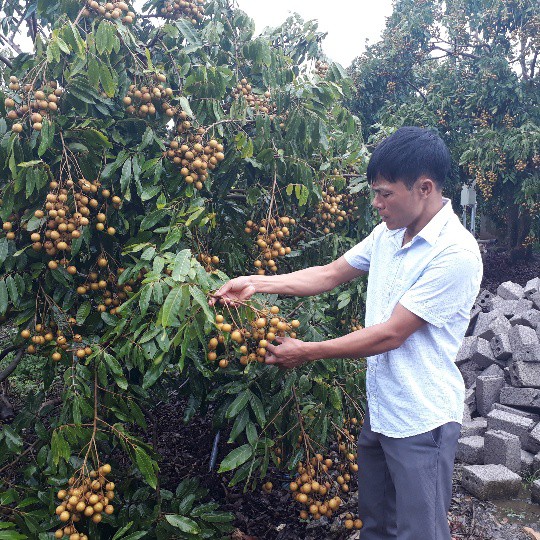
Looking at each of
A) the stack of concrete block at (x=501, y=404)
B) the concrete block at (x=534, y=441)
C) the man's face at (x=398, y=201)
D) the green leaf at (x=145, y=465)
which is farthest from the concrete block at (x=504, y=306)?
the green leaf at (x=145, y=465)

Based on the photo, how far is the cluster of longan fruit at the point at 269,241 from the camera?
266cm

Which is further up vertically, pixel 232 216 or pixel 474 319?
pixel 232 216

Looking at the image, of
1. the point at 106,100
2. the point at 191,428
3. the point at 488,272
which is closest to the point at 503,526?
the point at 191,428

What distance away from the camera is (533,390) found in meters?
4.41

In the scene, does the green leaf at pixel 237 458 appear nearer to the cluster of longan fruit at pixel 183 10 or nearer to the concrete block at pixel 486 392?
the cluster of longan fruit at pixel 183 10

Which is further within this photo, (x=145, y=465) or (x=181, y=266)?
(x=145, y=465)

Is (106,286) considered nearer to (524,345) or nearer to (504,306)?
(524,345)

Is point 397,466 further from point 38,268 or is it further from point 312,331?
point 38,268

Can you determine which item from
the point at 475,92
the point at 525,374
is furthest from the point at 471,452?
the point at 475,92

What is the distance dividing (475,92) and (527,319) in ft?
18.8

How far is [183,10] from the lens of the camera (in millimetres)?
2779

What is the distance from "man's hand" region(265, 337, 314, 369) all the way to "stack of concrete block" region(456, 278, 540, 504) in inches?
80.5

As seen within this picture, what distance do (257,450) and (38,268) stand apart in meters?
1.14

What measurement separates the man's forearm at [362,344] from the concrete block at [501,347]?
3514 millimetres
